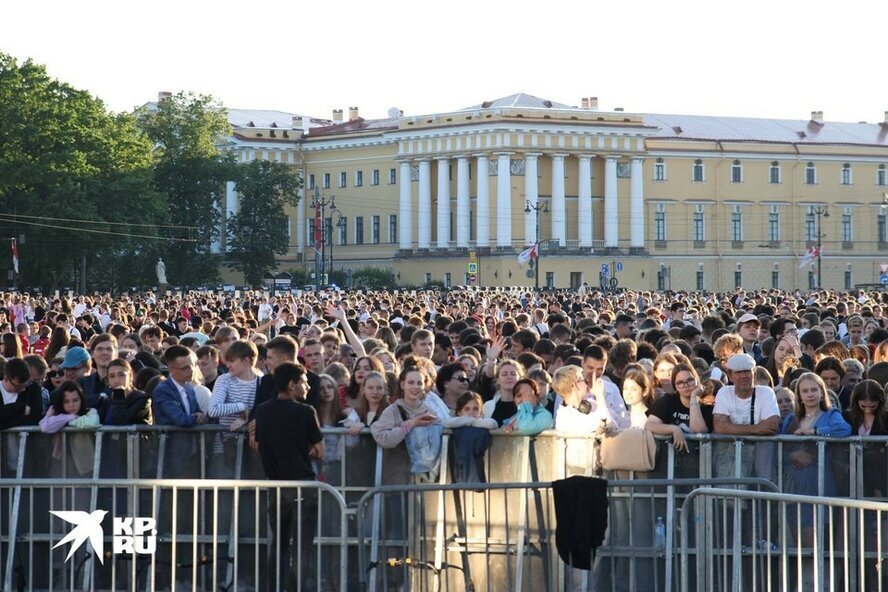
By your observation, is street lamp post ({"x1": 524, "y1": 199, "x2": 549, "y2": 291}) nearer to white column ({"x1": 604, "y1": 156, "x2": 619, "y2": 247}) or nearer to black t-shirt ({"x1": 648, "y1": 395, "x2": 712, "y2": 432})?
white column ({"x1": 604, "y1": 156, "x2": 619, "y2": 247})

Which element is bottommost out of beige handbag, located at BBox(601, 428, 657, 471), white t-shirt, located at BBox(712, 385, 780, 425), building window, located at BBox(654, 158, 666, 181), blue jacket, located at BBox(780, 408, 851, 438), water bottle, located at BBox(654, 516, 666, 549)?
water bottle, located at BBox(654, 516, 666, 549)

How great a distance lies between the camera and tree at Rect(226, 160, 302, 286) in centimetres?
11050

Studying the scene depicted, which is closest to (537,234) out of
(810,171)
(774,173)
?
(774,173)

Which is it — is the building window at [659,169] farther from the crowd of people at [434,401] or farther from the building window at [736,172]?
the crowd of people at [434,401]

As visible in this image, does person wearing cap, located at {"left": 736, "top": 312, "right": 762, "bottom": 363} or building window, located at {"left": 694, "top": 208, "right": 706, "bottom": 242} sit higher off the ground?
building window, located at {"left": 694, "top": 208, "right": 706, "bottom": 242}

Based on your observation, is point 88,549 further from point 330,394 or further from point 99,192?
point 99,192

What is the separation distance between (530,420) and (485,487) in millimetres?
1672

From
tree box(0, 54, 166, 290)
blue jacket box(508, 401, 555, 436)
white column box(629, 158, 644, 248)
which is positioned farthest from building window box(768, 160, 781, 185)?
blue jacket box(508, 401, 555, 436)

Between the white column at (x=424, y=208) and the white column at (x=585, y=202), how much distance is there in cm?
982

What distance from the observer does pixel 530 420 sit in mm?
12539

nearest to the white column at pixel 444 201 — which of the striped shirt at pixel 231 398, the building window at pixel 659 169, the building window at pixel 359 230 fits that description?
the building window at pixel 359 230

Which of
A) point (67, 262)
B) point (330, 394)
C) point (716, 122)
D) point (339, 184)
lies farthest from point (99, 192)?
point (330, 394)

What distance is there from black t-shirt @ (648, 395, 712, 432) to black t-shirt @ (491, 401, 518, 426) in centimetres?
108

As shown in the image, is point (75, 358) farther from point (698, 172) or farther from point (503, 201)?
point (698, 172)
